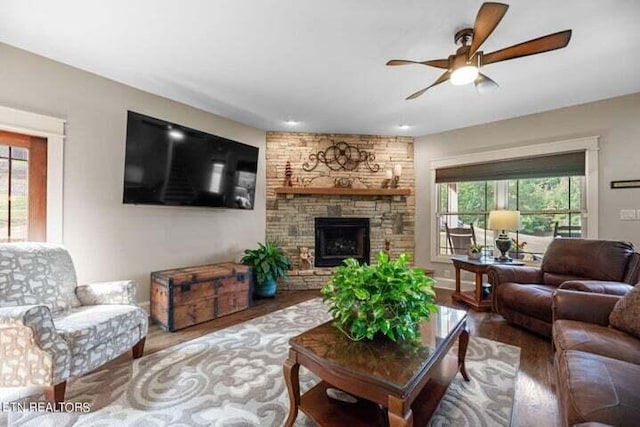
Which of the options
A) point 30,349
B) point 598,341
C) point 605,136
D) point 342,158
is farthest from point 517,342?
point 30,349

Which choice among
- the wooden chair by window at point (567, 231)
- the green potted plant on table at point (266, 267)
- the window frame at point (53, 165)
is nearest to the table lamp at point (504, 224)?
the wooden chair by window at point (567, 231)

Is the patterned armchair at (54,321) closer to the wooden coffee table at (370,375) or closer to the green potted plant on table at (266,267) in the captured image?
the wooden coffee table at (370,375)

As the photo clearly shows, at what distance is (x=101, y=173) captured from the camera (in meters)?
2.98

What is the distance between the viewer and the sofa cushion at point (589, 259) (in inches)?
108

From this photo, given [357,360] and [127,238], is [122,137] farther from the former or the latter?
[357,360]

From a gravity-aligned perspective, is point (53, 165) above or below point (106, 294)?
above

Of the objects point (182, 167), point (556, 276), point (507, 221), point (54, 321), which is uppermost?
point (182, 167)

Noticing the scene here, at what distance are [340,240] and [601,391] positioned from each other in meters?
3.89

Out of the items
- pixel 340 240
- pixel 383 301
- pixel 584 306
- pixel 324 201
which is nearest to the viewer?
pixel 383 301

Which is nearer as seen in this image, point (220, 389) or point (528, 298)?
point (220, 389)

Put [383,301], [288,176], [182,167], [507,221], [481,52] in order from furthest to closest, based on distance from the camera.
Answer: [288,176] → [507,221] → [182,167] → [481,52] → [383,301]

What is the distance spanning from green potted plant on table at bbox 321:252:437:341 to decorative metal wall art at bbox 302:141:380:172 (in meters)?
3.38

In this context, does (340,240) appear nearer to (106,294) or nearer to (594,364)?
(106,294)

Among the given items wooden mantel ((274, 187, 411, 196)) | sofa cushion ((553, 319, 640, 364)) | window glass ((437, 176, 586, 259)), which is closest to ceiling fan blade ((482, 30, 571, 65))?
sofa cushion ((553, 319, 640, 364))
